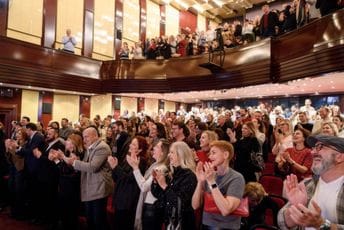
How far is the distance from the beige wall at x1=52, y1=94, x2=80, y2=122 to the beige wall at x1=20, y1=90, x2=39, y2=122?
0.73 metres

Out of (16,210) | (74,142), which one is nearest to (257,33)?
(74,142)

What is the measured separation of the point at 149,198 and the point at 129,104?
11737mm

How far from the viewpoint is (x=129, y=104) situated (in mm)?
14422

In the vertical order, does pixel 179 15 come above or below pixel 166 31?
above

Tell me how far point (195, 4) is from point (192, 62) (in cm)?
761

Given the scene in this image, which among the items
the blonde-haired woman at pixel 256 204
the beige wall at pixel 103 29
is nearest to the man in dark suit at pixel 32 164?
the blonde-haired woman at pixel 256 204

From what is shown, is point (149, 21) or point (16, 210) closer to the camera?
point (16, 210)

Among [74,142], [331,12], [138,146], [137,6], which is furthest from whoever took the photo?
[137,6]

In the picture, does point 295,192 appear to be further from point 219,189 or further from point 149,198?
point 149,198

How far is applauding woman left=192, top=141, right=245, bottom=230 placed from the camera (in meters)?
2.17

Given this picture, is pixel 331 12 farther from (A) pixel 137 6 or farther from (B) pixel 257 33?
(A) pixel 137 6

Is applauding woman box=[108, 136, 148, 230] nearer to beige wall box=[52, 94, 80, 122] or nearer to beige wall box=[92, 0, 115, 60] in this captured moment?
beige wall box=[52, 94, 80, 122]

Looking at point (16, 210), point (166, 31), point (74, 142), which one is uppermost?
point (166, 31)

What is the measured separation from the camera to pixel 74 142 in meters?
3.92
